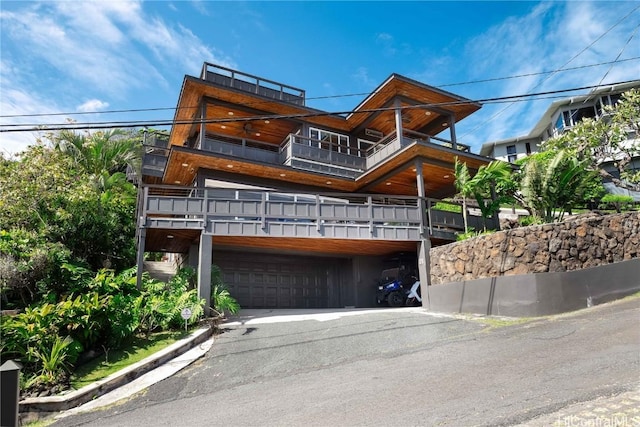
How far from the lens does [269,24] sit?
34.5 feet

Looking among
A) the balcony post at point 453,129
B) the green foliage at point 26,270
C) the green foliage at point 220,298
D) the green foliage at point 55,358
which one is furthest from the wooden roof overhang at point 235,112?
the green foliage at point 55,358

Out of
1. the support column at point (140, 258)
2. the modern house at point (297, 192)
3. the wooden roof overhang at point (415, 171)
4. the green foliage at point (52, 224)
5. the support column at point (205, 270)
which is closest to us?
the green foliage at point (52, 224)

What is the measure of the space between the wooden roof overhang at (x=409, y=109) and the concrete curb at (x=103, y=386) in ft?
40.3

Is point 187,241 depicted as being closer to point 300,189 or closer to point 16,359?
point 300,189

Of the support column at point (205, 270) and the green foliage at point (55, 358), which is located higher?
the support column at point (205, 270)

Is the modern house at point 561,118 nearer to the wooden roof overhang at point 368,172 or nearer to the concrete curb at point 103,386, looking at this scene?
the wooden roof overhang at point 368,172

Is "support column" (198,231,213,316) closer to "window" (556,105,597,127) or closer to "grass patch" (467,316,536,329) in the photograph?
"grass patch" (467,316,536,329)

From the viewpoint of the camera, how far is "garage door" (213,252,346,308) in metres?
17.2

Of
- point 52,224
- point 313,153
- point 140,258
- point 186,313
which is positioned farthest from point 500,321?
point 52,224

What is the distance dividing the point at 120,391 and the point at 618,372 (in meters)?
7.70

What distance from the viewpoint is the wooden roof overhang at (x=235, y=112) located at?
1827cm

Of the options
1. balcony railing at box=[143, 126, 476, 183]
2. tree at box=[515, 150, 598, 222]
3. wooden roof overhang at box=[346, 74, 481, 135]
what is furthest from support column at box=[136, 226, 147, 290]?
tree at box=[515, 150, 598, 222]

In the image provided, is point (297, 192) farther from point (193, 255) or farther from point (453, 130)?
point (453, 130)

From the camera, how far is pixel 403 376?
6.46 m
